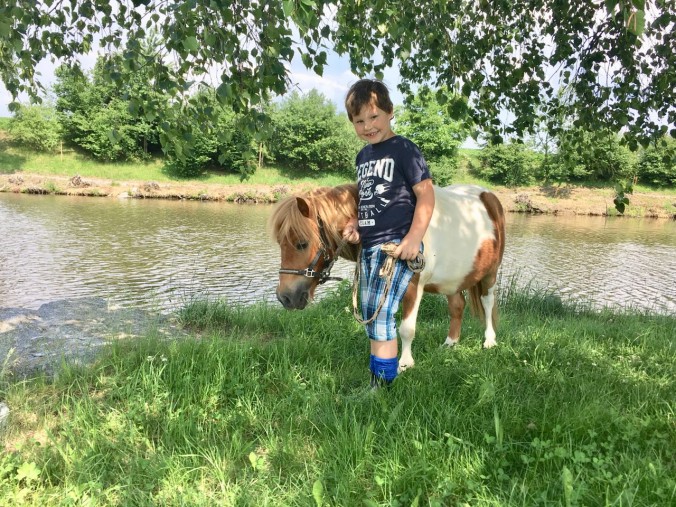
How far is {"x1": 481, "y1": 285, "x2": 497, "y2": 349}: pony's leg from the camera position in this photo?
4.01 metres

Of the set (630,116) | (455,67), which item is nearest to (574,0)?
(630,116)

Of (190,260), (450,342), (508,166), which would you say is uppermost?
(508,166)

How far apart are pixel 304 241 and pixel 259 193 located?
31849 millimetres

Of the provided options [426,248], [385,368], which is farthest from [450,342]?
[385,368]

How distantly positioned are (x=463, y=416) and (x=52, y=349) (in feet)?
12.1

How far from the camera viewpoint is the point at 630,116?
489cm

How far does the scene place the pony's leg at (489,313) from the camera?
13.2 feet

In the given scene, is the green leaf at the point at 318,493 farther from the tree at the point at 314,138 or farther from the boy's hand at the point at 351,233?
the tree at the point at 314,138

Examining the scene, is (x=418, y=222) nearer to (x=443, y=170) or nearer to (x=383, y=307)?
(x=383, y=307)

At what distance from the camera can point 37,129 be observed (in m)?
34.9

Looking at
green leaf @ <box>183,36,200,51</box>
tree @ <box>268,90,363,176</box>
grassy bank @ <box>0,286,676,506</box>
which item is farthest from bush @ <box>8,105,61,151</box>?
grassy bank @ <box>0,286,676,506</box>

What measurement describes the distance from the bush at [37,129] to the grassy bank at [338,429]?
40.2m

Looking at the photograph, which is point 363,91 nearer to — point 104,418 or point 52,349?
point 104,418

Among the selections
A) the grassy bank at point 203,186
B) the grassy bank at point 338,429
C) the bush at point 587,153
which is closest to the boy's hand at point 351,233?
the grassy bank at point 338,429
